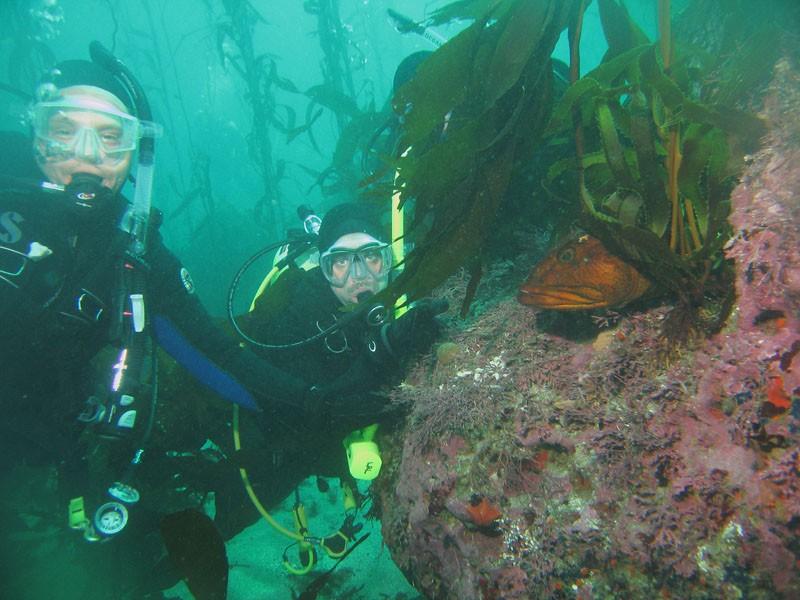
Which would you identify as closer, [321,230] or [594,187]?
[594,187]

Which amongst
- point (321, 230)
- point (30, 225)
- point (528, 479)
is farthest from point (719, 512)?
point (30, 225)

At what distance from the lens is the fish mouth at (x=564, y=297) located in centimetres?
148

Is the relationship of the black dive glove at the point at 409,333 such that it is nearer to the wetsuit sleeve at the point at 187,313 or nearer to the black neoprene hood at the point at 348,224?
the wetsuit sleeve at the point at 187,313

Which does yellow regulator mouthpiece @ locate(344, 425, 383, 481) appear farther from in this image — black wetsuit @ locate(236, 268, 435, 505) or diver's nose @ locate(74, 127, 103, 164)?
diver's nose @ locate(74, 127, 103, 164)

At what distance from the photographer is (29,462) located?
10.0 feet

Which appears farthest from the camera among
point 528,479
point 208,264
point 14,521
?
point 208,264

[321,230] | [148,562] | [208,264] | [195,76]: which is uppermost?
[195,76]

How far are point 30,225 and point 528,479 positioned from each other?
3644 millimetres

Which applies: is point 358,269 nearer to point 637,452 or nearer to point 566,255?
point 566,255

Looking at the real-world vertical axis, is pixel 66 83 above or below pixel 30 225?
above

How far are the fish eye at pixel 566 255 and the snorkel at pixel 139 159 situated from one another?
128 inches

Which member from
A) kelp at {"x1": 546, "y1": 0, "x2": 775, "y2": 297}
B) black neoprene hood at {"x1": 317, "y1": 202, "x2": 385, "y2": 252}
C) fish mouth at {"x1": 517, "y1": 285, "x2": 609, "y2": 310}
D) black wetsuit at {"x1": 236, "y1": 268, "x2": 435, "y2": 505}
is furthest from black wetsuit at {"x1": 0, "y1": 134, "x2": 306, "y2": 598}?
kelp at {"x1": 546, "y1": 0, "x2": 775, "y2": 297}

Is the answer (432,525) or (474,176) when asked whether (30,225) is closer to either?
(474,176)

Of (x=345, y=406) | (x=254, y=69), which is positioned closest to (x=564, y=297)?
(x=345, y=406)
